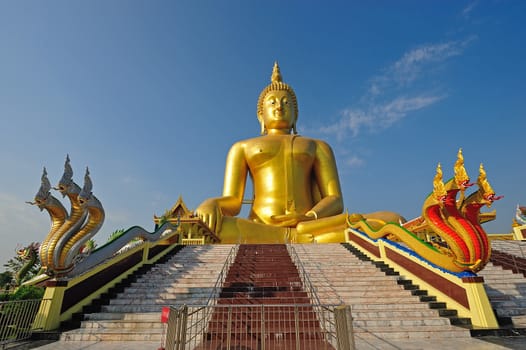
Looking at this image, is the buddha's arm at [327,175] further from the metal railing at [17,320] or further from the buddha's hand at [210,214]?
the metal railing at [17,320]

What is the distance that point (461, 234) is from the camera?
5664 millimetres

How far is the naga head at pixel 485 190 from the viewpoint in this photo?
17.9ft

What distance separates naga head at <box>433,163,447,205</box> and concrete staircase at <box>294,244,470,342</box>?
2019 millimetres

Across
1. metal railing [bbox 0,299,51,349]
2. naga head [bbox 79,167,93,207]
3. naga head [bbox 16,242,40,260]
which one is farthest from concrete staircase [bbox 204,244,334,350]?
naga head [bbox 16,242,40,260]

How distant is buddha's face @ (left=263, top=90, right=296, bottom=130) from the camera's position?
709 inches

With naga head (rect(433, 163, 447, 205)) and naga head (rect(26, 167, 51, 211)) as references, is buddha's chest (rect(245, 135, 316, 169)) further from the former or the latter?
naga head (rect(26, 167, 51, 211))

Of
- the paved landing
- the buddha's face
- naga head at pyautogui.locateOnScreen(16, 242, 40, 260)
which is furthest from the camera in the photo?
the buddha's face

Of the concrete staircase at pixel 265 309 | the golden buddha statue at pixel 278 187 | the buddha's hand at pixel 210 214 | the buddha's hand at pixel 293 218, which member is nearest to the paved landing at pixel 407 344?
the concrete staircase at pixel 265 309

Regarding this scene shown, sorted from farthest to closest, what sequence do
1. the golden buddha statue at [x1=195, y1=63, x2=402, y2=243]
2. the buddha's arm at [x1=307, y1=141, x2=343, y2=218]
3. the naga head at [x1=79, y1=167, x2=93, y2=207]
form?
the buddha's arm at [x1=307, y1=141, x2=343, y2=218] < the golden buddha statue at [x1=195, y1=63, x2=402, y2=243] < the naga head at [x1=79, y1=167, x2=93, y2=207]

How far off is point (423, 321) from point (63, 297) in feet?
21.3

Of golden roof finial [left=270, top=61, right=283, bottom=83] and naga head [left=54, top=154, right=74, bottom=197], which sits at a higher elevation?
golden roof finial [left=270, top=61, right=283, bottom=83]

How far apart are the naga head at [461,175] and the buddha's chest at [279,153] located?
35.0 feet

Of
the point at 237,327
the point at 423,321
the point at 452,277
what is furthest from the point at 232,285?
the point at 452,277

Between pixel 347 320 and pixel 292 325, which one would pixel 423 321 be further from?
pixel 347 320
